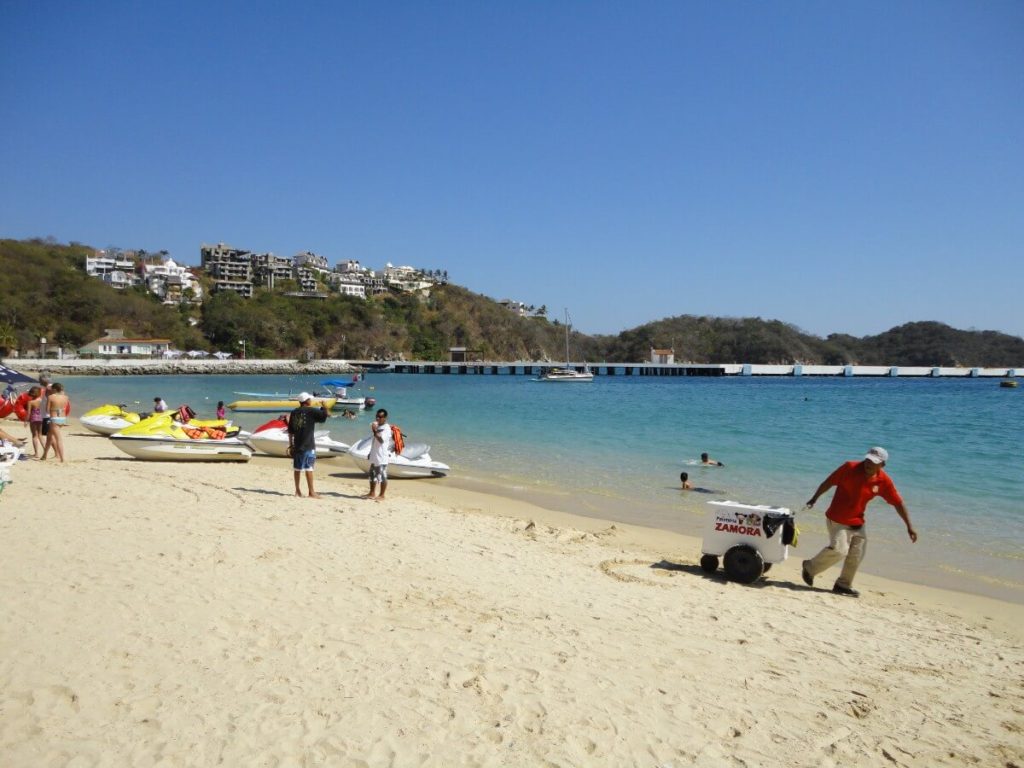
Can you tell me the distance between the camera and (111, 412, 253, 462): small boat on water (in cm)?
1466

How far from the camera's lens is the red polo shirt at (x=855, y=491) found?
6926mm

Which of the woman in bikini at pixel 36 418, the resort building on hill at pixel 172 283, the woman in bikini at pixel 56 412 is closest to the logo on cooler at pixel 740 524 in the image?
the woman in bikini at pixel 56 412

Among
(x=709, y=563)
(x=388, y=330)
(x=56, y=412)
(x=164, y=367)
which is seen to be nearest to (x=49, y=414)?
(x=56, y=412)

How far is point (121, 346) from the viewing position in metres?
98.4

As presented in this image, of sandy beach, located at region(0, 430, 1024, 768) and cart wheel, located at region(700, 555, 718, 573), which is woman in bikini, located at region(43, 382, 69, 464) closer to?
sandy beach, located at region(0, 430, 1024, 768)

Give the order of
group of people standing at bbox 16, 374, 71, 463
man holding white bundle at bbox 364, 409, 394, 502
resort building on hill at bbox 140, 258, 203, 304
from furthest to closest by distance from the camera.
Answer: resort building on hill at bbox 140, 258, 203, 304
group of people standing at bbox 16, 374, 71, 463
man holding white bundle at bbox 364, 409, 394, 502

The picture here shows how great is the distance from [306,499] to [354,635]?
237 inches

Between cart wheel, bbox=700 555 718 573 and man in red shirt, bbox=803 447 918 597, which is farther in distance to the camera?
cart wheel, bbox=700 555 718 573

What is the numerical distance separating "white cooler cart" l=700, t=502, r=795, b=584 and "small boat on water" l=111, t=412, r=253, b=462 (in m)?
11.4

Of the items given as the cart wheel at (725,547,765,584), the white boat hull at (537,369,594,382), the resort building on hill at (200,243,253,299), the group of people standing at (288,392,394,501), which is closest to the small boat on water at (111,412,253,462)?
the group of people standing at (288,392,394,501)

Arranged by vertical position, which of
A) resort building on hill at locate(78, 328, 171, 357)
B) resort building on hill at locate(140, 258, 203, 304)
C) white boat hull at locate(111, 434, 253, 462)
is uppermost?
Answer: resort building on hill at locate(140, 258, 203, 304)

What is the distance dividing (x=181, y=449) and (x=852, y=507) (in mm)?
13218

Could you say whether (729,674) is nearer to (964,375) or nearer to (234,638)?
(234,638)

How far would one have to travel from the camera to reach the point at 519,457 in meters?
20.0
